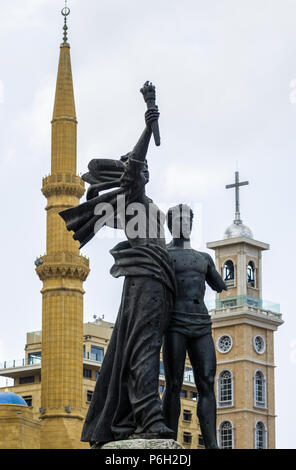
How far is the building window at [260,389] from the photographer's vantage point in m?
80.7

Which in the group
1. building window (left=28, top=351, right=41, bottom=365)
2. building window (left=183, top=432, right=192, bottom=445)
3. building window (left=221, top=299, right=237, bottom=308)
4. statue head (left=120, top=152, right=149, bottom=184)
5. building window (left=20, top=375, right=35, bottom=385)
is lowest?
statue head (left=120, top=152, right=149, bottom=184)

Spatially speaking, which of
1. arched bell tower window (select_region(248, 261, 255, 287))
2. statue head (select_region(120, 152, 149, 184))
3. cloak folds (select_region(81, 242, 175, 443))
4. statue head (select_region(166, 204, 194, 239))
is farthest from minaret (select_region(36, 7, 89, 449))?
cloak folds (select_region(81, 242, 175, 443))

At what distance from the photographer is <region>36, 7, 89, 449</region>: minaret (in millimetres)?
63438

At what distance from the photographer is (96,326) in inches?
3179

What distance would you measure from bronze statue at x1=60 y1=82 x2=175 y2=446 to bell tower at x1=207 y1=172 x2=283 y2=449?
67826 mm

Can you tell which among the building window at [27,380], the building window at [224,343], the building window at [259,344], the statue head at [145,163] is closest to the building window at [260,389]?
the building window at [259,344]

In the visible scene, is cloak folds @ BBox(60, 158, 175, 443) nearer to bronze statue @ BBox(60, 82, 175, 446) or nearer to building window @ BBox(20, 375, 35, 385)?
bronze statue @ BBox(60, 82, 175, 446)

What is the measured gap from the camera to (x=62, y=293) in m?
64.7

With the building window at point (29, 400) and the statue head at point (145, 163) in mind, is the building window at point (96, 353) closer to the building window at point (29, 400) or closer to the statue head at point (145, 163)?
the building window at point (29, 400)

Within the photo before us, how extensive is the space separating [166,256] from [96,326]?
69.7m

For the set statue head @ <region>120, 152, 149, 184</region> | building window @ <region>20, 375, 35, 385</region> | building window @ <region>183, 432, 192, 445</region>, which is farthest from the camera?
building window @ <region>20, 375, 35, 385</region>

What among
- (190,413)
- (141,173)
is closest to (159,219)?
(141,173)
